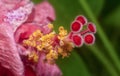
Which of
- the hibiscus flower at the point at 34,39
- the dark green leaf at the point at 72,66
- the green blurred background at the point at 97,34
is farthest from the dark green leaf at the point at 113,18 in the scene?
the hibiscus flower at the point at 34,39

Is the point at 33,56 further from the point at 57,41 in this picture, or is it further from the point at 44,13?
the point at 44,13

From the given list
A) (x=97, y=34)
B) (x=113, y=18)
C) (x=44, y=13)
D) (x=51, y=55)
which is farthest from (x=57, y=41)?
(x=113, y=18)

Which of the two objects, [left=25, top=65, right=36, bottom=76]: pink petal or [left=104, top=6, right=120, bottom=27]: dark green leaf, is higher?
[left=104, top=6, right=120, bottom=27]: dark green leaf

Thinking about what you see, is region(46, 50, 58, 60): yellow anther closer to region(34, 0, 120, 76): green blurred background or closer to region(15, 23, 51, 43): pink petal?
region(15, 23, 51, 43): pink petal

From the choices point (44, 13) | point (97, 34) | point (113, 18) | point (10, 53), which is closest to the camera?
point (10, 53)

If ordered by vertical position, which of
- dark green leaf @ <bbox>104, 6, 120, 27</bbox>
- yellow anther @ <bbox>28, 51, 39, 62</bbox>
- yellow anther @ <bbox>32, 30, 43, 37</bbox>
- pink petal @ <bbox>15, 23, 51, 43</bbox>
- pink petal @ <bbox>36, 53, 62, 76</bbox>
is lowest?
pink petal @ <bbox>36, 53, 62, 76</bbox>

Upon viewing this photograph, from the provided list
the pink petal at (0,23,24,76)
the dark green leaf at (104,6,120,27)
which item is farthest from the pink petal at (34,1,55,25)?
the dark green leaf at (104,6,120,27)
